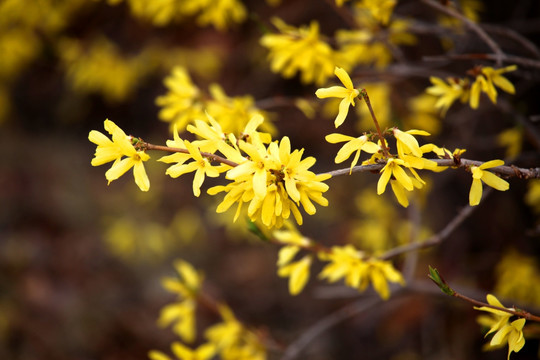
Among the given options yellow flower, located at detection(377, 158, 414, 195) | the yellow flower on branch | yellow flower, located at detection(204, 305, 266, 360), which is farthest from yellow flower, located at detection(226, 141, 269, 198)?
yellow flower, located at detection(204, 305, 266, 360)

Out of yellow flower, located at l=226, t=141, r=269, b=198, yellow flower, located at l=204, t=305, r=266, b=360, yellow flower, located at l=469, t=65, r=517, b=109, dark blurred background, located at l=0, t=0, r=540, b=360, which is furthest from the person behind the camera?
dark blurred background, located at l=0, t=0, r=540, b=360

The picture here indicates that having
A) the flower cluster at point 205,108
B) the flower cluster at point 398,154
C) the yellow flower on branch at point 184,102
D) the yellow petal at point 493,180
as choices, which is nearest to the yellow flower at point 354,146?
the flower cluster at point 398,154

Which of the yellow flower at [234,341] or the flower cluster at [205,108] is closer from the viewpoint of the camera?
the flower cluster at [205,108]

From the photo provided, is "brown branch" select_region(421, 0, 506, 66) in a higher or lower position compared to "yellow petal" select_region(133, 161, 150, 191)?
higher

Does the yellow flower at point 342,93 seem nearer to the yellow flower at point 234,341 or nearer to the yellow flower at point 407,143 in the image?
the yellow flower at point 407,143

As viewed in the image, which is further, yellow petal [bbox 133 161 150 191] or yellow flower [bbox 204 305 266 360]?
yellow flower [bbox 204 305 266 360]

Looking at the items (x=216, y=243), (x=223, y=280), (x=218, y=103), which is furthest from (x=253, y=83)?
(x=218, y=103)

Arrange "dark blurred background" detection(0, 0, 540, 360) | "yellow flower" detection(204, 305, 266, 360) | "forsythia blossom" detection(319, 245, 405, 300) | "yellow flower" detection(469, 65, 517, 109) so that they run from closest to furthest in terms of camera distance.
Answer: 1. "yellow flower" detection(469, 65, 517, 109)
2. "forsythia blossom" detection(319, 245, 405, 300)
3. "yellow flower" detection(204, 305, 266, 360)
4. "dark blurred background" detection(0, 0, 540, 360)

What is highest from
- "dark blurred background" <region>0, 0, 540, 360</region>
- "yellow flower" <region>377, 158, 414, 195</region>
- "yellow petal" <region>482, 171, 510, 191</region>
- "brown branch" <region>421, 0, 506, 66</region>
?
"brown branch" <region>421, 0, 506, 66</region>

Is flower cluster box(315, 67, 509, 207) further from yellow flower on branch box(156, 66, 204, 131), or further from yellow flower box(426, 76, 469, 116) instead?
yellow flower on branch box(156, 66, 204, 131)
